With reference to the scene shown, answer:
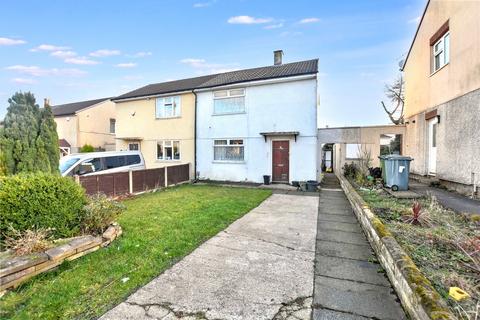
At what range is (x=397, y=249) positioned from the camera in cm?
327

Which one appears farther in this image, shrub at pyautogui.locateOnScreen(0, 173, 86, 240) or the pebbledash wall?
the pebbledash wall

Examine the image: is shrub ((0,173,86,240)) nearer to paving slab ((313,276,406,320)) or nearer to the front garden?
paving slab ((313,276,406,320))

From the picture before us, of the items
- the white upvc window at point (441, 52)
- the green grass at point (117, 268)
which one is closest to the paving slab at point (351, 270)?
the green grass at point (117, 268)

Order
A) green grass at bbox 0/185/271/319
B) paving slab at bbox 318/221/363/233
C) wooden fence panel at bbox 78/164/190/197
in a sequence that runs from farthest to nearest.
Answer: wooden fence panel at bbox 78/164/190/197
paving slab at bbox 318/221/363/233
green grass at bbox 0/185/271/319

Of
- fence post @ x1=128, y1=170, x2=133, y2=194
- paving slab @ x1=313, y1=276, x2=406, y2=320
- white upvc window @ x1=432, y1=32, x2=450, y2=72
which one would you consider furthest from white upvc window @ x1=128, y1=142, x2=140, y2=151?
white upvc window @ x1=432, y1=32, x2=450, y2=72

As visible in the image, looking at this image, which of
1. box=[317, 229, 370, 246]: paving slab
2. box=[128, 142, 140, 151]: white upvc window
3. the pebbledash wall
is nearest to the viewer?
box=[317, 229, 370, 246]: paving slab

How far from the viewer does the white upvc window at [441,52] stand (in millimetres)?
9594

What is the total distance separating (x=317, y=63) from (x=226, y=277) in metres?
12.7

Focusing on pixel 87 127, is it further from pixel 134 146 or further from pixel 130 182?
pixel 130 182

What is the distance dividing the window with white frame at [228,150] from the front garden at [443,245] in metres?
8.20

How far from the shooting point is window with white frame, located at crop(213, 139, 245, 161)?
1380 cm

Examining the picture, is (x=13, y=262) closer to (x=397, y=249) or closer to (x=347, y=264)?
(x=347, y=264)

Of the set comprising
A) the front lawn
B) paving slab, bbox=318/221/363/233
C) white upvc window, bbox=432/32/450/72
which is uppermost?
white upvc window, bbox=432/32/450/72

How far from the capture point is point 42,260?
341 centimetres
